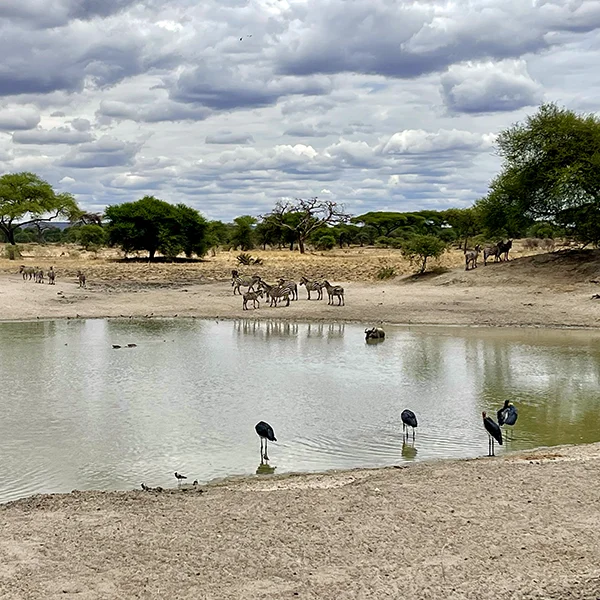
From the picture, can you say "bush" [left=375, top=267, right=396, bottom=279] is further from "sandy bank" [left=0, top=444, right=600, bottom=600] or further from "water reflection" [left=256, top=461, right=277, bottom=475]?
"sandy bank" [left=0, top=444, right=600, bottom=600]

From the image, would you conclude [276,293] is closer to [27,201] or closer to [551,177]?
[551,177]

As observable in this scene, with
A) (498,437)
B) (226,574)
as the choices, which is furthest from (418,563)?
(498,437)

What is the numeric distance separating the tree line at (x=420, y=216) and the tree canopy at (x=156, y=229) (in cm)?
6

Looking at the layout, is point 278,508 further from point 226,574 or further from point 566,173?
point 566,173

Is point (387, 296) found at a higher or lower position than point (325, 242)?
lower

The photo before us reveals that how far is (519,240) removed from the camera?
76312 millimetres

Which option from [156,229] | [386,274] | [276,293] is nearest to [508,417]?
[276,293]

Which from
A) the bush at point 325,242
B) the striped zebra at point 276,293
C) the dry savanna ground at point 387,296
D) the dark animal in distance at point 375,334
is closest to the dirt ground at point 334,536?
the dark animal in distance at point 375,334

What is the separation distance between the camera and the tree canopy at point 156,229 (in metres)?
51.6

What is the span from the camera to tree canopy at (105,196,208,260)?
5162 cm

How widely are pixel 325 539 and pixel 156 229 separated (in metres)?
46.1

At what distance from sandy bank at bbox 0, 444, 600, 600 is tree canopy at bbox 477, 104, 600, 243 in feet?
84.9

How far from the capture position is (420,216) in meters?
95.4

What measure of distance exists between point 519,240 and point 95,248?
1507 inches
